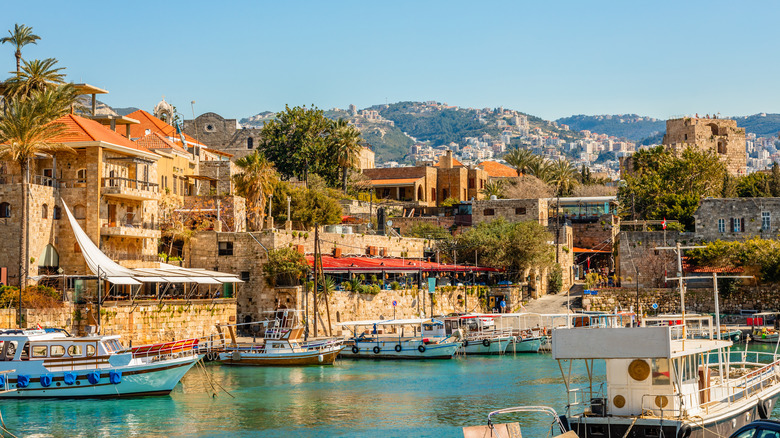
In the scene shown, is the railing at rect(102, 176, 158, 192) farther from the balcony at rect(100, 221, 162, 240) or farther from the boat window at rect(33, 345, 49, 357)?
the boat window at rect(33, 345, 49, 357)

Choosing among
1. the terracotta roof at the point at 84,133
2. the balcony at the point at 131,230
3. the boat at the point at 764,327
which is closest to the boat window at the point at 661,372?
the balcony at the point at 131,230

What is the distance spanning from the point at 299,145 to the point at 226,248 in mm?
29941

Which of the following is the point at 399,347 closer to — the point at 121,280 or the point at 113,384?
the point at 121,280

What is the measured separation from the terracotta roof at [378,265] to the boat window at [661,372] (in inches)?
1277

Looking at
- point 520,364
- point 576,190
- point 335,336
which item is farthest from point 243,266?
point 576,190

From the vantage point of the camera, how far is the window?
181 ft

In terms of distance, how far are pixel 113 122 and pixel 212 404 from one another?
3111 cm

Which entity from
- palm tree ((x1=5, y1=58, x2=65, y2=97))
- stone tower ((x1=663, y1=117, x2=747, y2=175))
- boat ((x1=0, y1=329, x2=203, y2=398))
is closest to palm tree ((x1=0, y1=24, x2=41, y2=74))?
palm tree ((x1=5, y1=58, x2=65, y2=97))

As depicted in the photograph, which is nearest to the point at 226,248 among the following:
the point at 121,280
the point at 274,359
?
the point at 274,359

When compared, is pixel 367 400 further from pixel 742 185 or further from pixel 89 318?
pixel 742 185

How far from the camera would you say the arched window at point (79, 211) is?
4850 centimetres

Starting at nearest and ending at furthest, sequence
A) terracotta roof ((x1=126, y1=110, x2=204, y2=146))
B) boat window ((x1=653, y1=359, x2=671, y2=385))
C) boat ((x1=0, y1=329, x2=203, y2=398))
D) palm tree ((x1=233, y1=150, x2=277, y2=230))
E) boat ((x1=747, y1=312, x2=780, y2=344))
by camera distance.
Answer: boat window ((x1=653, y1=359, x2=671, y2=385)), boat ((x1=0, y1=329, x2=203, y2=398)), boat ((x1=747, y1=312, x2=780, y2=344)), palm tree ((x1=233, y1=150, x2=277, y2=230)), terracotta roof ((x1=126, y1=110, x2=204, y2=146))

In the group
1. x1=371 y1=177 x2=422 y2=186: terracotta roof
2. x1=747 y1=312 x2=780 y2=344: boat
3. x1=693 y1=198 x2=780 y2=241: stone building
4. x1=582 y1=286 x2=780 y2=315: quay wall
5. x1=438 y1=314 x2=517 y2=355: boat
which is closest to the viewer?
x1=438 y1=314 x2=517 y2=355: boat

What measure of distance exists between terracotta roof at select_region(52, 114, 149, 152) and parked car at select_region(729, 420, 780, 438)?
125 feet
